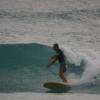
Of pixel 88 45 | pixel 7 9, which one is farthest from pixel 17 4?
pixel 88 45

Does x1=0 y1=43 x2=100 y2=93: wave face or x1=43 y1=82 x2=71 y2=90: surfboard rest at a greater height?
x1=43 y1=82 x2=71 y2=90: surfboard

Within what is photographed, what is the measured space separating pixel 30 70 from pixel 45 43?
12.9 ft

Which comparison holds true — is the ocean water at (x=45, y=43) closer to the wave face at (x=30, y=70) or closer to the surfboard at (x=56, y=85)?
the wave face at (x=30, y=70)

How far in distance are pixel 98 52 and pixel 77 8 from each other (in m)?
9.16

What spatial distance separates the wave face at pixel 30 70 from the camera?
1134 cm

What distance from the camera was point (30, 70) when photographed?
12883 millimetres

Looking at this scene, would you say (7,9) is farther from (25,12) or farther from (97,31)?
(97,31)

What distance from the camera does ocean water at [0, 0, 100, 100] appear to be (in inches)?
460

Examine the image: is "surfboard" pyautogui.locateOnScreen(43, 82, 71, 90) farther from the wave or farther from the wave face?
the wave
